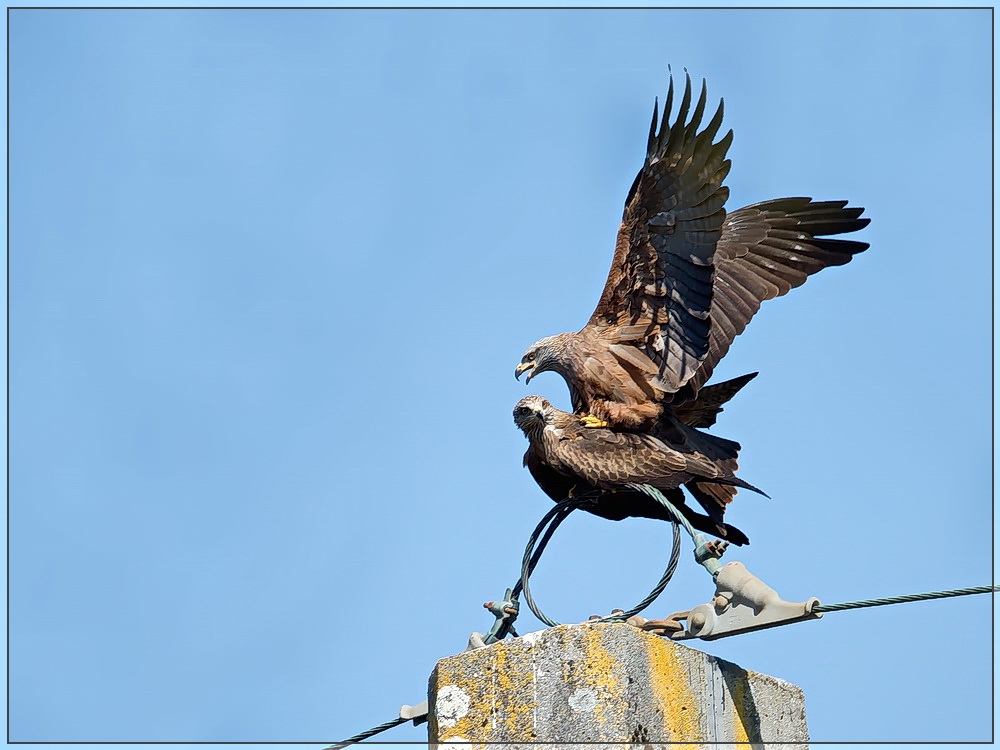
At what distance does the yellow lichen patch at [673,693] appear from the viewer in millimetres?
6555

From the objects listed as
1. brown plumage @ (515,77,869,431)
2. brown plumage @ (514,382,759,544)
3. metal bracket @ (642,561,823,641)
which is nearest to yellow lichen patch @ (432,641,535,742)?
metal bracket @ (642,561,823,641)

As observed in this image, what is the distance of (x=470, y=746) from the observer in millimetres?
6555

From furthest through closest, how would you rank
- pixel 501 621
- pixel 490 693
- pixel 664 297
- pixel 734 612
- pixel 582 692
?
pixel 664 297 < pixel 501 621 < pixel 734 612 < pixel 490 693 < pixel 582 692

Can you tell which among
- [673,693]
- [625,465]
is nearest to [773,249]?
[625,465]

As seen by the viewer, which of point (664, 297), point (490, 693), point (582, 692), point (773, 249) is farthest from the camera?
point (773, 249)

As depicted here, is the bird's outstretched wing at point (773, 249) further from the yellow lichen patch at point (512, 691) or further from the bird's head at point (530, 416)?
the yellow lichen patch at point (512, 691)

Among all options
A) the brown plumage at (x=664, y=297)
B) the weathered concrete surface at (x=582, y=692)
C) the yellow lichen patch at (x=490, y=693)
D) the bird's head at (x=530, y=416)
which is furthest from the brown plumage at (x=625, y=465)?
the yellow lichen patch at (x=490, y=693)

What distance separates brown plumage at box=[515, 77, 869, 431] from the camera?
8125 millimetres

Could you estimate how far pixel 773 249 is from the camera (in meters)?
8.97

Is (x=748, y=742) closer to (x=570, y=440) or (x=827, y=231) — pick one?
(x=570, y=440)

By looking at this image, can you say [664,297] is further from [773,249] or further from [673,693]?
[673,693]

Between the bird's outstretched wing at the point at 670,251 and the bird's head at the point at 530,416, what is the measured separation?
0.60 m

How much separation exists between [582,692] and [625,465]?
4.98 ft

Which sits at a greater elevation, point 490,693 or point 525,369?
point 525,369
